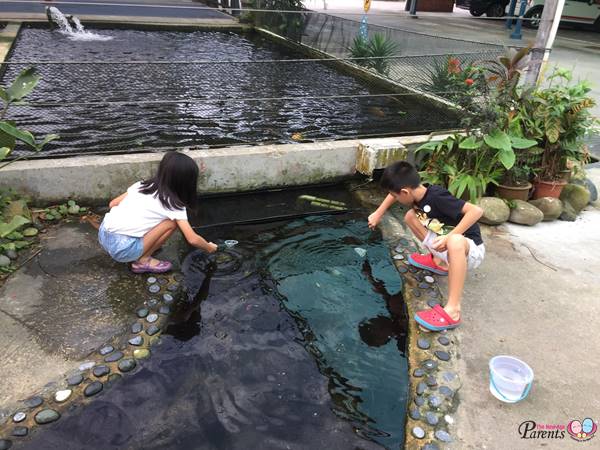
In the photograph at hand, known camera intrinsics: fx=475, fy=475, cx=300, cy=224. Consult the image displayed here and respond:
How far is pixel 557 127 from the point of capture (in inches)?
176

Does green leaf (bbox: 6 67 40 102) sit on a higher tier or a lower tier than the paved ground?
higher

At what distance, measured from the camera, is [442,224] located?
332 centimetres

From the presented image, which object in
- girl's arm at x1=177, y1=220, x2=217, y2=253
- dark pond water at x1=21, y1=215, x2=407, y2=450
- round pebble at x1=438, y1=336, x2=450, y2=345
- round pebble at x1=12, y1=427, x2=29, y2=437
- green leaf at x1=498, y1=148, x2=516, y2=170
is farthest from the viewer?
green leaf at x1=498, y1=148, x2=516, y2=170

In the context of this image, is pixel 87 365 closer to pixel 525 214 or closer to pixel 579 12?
pixel 525 214

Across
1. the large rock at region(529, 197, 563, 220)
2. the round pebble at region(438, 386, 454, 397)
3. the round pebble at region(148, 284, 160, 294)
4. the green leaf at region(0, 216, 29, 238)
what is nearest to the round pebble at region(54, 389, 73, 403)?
the round pebble at region(148, 284, 160, 294)

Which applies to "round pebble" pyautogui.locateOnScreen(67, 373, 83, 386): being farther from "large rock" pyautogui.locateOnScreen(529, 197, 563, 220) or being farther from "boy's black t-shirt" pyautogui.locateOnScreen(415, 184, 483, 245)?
"large rock" pyautogui.locateOnScreen(529, 197, 563, 220)

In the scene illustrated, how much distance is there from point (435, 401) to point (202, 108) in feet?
17.0

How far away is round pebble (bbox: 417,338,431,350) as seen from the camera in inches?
112

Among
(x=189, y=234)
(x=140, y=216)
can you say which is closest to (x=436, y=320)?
(x=189, y=234)

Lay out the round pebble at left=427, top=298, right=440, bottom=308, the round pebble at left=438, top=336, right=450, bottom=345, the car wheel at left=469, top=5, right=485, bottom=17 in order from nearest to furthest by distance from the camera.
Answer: the round pebble at left=438, top=336, right=450, bottom=345
the round pebble at left=427, top=298, right=440, bottom=308
the car wheel at left=469, top=5, right=485, bottom=17

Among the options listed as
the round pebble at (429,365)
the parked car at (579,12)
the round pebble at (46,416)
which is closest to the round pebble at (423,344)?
the round pebble at (429,365)

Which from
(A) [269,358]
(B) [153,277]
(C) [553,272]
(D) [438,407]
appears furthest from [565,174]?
(B) [153,277]

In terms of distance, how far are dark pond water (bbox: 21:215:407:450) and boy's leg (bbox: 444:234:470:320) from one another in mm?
349

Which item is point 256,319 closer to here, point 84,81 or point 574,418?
point 574,418
